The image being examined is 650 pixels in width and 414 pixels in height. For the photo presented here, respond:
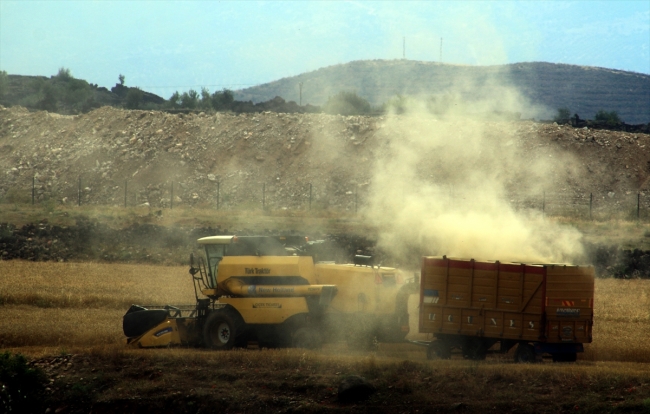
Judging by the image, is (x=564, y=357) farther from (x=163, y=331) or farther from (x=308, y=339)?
(x=163, y=331)

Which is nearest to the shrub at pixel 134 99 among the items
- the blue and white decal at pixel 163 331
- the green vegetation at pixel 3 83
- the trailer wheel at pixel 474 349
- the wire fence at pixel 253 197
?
the green vegetation at pixel 3 83

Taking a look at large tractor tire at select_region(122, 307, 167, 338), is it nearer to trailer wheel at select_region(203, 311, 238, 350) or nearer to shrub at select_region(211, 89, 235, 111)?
trailer wheel at select_region(203, 311, 238, 350)

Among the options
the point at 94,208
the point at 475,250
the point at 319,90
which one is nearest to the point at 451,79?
the point at 319,90

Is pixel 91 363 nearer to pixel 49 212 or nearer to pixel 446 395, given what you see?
pixel 446 395

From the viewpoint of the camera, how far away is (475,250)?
24281mm

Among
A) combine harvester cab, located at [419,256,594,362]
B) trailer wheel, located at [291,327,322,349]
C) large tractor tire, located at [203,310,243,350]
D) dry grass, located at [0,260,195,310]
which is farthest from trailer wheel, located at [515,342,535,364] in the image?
dry grass, located at [0,260,195,310]

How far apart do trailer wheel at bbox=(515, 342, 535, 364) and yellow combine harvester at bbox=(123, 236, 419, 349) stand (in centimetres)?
287

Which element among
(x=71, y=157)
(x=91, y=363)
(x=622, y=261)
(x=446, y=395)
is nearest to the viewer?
(x=446, y=395)

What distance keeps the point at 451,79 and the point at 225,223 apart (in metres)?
118

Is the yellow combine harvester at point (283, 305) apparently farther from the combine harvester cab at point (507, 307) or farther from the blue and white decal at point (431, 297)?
the combine harvester cab at point (507, 307)

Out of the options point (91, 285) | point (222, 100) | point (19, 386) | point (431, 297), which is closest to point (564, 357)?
point (431, 297)

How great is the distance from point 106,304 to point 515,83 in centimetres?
13791

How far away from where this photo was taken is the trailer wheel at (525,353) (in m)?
20.0

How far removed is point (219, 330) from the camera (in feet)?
72.8
